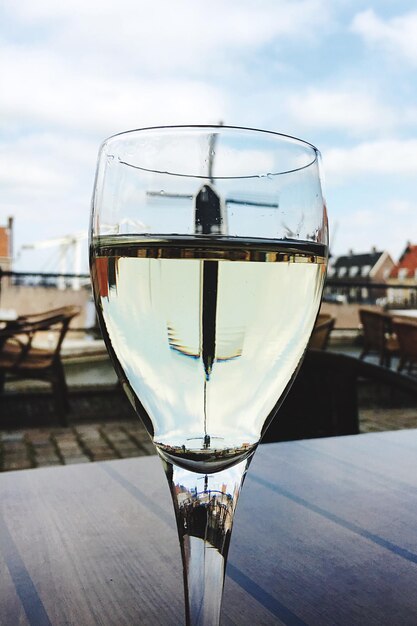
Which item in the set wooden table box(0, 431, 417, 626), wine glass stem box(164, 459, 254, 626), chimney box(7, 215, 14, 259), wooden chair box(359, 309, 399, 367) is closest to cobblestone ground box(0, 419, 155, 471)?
wooden table box(0, 431, 417, 626)

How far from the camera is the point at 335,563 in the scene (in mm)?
485

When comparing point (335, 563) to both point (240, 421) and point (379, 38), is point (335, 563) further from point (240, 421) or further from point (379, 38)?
point (379, 38)

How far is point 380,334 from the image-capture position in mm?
6383

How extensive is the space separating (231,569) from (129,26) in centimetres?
1950

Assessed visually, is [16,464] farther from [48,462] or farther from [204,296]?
[204,296]

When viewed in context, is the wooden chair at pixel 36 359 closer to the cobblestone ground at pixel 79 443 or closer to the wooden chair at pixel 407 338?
the cobblestone ground at pixel 79 443

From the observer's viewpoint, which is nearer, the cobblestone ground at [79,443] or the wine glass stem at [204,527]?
the wine glass stem at [204,527]

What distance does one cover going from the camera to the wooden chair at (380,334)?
6289mm

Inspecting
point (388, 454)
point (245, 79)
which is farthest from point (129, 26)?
point (388, 454)

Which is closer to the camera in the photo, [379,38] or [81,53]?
[81,53]

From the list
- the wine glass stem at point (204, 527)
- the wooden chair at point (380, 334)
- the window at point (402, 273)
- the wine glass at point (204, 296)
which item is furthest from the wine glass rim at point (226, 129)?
the window at point (402, 273)

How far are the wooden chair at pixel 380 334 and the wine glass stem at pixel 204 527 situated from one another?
6.16 m

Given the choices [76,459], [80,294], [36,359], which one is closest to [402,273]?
[80,294]

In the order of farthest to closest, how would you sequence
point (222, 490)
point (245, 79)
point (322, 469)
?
point (245, 79) → point (322, 469) → point (222, 490)
